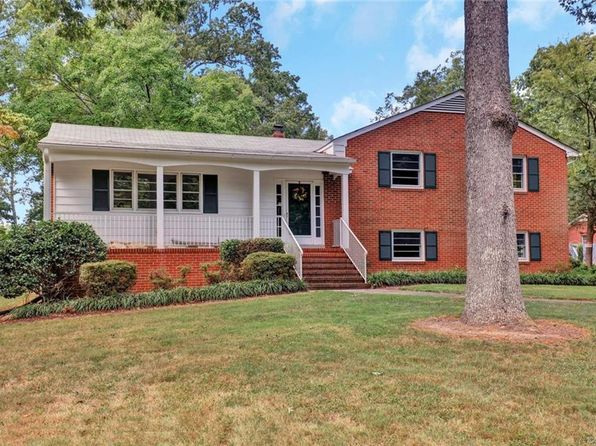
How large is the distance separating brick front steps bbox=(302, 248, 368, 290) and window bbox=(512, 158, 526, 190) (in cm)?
702

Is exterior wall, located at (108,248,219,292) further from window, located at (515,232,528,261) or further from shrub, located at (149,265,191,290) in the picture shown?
window, located at (515,232,528,261)

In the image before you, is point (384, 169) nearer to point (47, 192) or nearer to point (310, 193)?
point (310, 193)

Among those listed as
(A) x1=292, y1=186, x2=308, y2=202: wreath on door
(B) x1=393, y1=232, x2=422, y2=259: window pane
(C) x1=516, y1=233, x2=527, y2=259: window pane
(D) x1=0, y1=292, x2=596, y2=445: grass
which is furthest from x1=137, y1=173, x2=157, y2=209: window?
(C) x1=516, y1=233, x2=527, y2=259: window pane

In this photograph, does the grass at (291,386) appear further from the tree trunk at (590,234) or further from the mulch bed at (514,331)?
the tree trunk at (590,234)

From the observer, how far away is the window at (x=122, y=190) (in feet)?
47.0

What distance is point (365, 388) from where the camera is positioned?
442cm

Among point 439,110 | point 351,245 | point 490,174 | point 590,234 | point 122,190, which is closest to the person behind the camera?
point 490,174

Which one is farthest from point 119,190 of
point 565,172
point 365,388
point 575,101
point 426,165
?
point 575,101

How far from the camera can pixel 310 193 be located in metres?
16.2

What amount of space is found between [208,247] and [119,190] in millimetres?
3013

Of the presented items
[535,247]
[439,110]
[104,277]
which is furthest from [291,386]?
[535,247]

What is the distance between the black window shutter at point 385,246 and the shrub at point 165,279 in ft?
21.2

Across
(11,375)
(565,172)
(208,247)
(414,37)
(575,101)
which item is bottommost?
(11,375)

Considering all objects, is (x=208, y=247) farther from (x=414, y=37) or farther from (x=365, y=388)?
(x=414, y=37)
